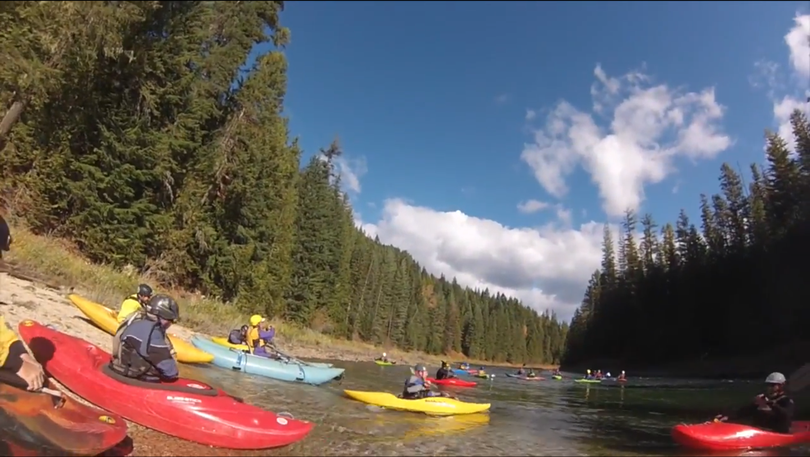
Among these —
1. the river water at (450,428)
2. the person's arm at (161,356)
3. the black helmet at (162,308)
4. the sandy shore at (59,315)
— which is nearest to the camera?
the sandy shore at (59,315)

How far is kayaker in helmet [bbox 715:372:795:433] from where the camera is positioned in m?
12.7

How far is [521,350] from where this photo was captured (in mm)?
141125

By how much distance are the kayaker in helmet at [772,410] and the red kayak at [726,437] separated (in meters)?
0.31

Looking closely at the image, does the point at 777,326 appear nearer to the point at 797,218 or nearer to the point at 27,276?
the point at 797,218

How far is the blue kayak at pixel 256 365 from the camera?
17.6 m

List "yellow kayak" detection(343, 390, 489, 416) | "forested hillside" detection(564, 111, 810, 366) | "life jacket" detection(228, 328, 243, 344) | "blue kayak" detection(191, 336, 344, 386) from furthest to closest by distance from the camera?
"forested hillside" detection(564, 111, 810, 366) → "life jacket" detection(228, 328, 243, 344) → "blue kayak" detection(191, 336, 344, 386) → "yellow kayak" detection(343, 390, 489, 416)

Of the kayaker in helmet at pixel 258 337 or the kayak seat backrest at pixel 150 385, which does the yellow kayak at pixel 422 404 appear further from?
the kayak seat backrest at pixel 150 385

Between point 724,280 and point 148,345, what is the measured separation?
230 feet

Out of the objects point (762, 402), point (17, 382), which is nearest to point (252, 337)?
point (17, 382)

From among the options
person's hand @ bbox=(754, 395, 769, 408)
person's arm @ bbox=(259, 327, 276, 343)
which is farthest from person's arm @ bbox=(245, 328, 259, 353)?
person's hand @ bbox=(754, 395, 769, 408)

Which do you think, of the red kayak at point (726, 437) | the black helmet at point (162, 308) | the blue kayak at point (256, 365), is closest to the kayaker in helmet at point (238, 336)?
the blue kayak at point (256, 365)

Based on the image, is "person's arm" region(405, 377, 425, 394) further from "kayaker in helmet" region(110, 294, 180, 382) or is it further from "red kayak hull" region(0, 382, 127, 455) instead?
"red kayak hull" region(0, 382, 127, 455)

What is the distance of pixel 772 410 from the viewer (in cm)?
1277

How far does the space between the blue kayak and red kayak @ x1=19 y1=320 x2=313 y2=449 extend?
27.7ft
